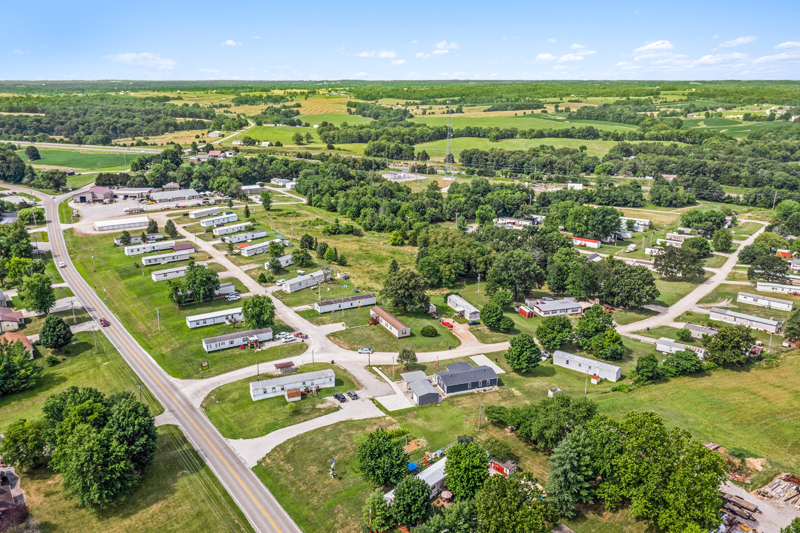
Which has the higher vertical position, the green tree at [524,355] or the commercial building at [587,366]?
the green tree at [524,355]

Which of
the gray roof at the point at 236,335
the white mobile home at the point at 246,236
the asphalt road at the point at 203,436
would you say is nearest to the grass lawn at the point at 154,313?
the asphalt road at the point at 203,436

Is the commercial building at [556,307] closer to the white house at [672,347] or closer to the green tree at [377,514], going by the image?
the white house at [672,347]

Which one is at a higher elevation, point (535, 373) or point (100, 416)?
point (100, 416)

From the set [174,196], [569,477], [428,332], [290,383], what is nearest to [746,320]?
[428,332]

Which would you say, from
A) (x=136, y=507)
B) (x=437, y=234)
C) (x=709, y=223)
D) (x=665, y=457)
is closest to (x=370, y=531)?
(x=136, y=507)

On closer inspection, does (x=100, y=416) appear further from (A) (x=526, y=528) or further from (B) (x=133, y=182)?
(B) (x=133, y=182)

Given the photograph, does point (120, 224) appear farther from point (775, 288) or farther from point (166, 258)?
point (775, 288)

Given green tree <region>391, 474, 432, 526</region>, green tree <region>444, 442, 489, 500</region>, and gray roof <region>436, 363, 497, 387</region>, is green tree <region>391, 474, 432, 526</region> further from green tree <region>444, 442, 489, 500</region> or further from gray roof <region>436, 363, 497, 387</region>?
gray roof <region>436, 363, 497, 387</region>

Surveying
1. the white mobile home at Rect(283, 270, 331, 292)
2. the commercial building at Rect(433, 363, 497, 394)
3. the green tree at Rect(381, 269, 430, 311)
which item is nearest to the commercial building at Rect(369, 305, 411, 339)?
the green tree at Rect(381, 269, 430, 311)
